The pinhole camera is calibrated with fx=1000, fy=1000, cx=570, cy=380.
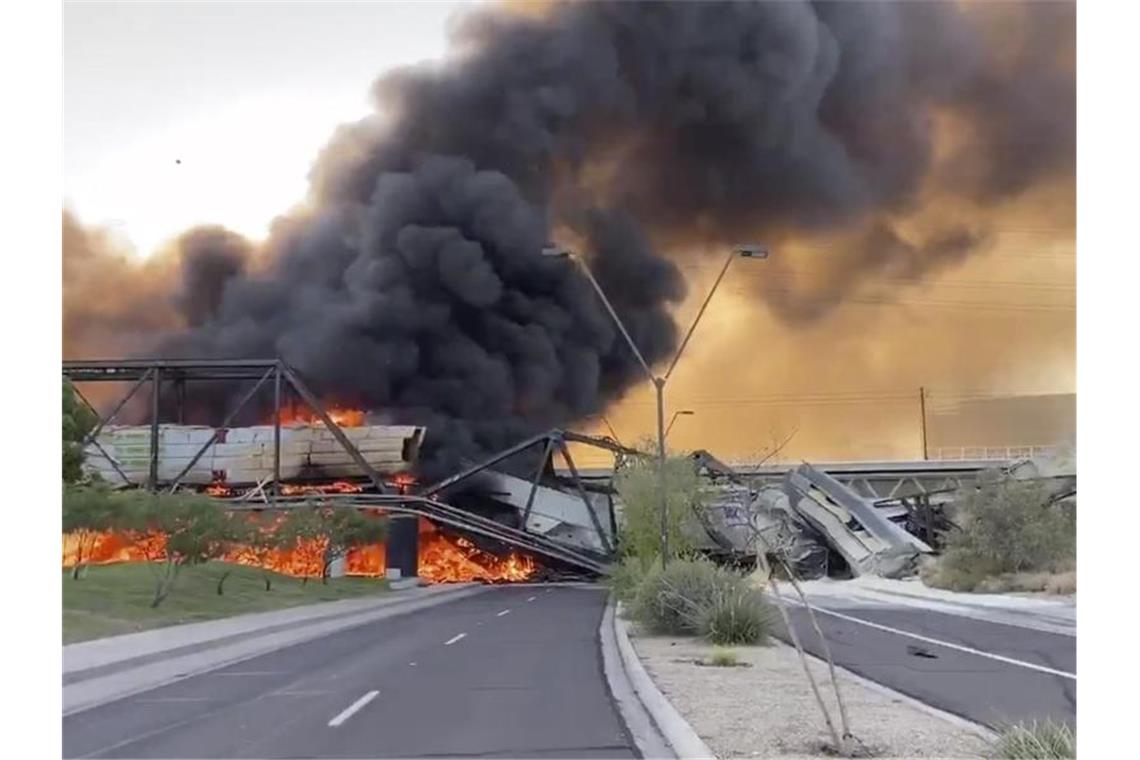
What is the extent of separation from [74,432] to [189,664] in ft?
7.75

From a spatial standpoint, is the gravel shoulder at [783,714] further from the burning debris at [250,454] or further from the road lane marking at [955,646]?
the burning debris at [250,454]

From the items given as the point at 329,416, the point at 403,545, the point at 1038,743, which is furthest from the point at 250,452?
the point at 1038,743

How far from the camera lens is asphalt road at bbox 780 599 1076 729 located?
7.20 meters

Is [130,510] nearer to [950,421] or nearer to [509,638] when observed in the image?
[509,638]

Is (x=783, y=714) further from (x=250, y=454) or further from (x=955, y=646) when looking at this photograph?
(x=250, y=454)

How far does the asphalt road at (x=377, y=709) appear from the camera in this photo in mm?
5395

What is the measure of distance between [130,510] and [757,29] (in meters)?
8.02

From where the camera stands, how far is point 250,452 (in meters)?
15.0

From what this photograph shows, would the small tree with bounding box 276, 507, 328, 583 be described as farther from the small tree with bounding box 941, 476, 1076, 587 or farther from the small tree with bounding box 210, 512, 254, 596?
the small tree with bounding box 941, 476, 1076, 587

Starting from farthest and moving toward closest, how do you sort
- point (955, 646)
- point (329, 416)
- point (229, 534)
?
point (229, 534) → point (329, 416) → point (955, 646)

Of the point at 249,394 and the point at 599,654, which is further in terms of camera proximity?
the point at 249,394

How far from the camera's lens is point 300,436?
50.9 feet

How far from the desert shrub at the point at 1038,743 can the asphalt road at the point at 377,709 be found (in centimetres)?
191
